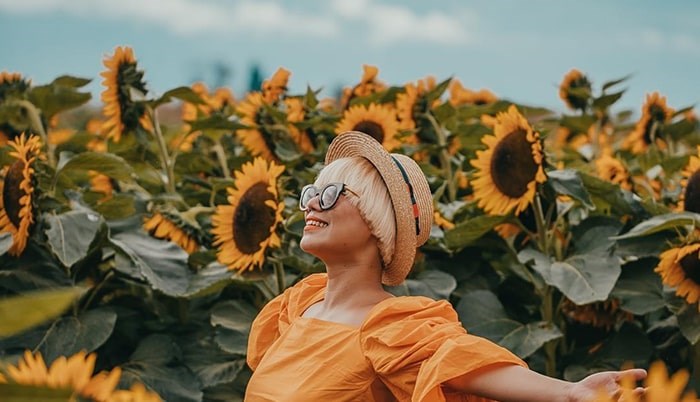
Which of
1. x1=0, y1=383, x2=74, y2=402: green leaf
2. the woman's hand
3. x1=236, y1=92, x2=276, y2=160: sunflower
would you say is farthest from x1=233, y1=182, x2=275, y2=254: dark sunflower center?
x1=0, y1=383, x2=74, y2=402: green leaf

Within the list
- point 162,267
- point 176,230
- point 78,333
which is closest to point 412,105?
point 176,230

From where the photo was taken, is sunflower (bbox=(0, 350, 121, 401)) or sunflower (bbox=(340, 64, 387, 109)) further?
sunflower (bbox=(340, 64, 387, 109))

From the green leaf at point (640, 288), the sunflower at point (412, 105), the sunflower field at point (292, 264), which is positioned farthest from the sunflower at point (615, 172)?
the sunflower at point (412, 105)

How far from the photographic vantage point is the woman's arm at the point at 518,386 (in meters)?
1.52

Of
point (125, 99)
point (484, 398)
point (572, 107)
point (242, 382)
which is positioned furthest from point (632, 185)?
point (484, 398)

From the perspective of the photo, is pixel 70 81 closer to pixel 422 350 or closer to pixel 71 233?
pixel 71 233

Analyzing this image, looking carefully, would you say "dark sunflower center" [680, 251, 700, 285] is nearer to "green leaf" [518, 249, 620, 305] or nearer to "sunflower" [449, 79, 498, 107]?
"green leaf" [518, 249, 620, 305]

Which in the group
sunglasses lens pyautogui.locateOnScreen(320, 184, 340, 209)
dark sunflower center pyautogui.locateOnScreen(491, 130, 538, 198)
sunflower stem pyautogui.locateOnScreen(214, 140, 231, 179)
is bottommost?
sunflower stem pyautogui.locateOnScreen(214, 140, 231, 179)

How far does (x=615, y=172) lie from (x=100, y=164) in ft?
5.52

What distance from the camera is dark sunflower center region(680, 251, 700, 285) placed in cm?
270

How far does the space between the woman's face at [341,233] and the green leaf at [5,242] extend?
1242mm

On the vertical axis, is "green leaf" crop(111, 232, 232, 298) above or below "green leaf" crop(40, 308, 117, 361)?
above

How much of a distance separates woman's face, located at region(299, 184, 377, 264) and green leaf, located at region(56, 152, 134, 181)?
137cm

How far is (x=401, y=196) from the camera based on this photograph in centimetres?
198
